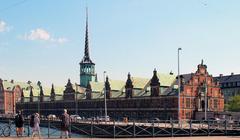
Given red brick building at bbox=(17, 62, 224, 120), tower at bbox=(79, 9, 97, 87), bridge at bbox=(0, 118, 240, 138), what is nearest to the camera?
bridge at bbox=(0, 118, 240, 138)

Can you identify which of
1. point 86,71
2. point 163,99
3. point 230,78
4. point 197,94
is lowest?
point 163,99

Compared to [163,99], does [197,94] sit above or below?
above

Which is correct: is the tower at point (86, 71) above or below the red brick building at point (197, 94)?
above

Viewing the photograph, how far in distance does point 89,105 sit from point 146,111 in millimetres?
34276

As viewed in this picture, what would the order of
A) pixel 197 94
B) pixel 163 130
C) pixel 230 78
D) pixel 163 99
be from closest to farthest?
pixel 163 130 < pixel 197 94 < pixel 163 99 < pixel 230 78

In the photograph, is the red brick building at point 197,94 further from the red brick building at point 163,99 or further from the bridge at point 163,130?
the bridge at point 163,130

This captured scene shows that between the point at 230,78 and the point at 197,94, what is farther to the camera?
the point at 230,78

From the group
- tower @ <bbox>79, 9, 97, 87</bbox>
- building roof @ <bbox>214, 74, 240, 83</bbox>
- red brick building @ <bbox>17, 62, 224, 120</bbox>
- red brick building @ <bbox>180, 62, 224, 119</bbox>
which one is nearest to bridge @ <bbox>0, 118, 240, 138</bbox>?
red brick building @ <bbox>17, 62, 224, 120</bbox>

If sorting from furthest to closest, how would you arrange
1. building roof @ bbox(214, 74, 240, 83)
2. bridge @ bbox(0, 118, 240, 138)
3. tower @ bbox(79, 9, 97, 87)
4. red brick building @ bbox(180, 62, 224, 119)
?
tower @ bbox(79, 9, 97, 87) → building roof @ bbox(214, 74, 240, 83) → red brick building @ bbox(180, 62, 224, 119) → bridge @ bbox(0, 118, 240, 138)

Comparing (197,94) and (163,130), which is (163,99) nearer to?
(197,94)

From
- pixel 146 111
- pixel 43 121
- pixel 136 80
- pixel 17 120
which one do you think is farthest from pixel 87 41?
pixel 17 120

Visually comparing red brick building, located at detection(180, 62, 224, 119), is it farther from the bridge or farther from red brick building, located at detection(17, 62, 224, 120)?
the bridge

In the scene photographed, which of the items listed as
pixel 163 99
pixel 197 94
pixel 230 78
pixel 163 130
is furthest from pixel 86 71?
pixel 163 130

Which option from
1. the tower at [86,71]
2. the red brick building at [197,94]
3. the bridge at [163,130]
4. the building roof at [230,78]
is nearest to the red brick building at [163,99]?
the red brick building at [197,94]
